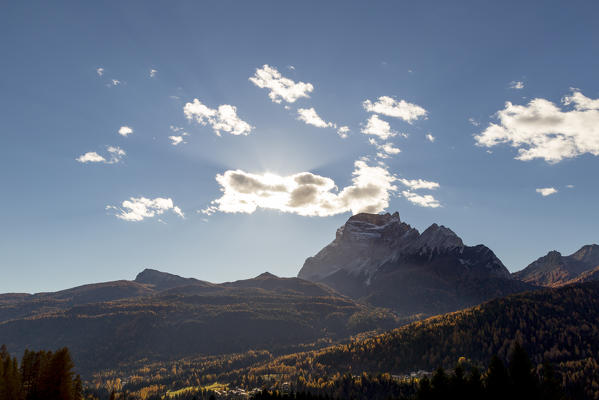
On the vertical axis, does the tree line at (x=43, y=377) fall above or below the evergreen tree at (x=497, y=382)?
above

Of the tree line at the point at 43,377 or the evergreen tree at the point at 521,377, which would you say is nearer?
the evergreen tree at the point at 521,377

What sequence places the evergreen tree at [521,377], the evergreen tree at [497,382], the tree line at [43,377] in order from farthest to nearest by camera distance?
the evergreen tree at [497,382] < the tree line at [43,377] < the evergreen tree at [521,377]

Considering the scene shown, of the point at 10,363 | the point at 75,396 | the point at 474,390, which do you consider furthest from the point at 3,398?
the point at 474,390

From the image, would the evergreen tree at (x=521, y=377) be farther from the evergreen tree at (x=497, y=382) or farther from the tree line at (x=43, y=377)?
the tree line at (x=43, y=377)

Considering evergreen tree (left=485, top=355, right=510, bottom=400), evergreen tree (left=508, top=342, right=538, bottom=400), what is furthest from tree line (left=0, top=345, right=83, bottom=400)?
evergreen tree (left=508, top=342, right=538, bottom=400)

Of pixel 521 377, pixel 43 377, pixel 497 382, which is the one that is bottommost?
pixel 497 382

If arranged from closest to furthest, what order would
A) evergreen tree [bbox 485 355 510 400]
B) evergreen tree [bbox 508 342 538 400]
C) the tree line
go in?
evergreen tree [bbox 508 342 538 400] < the tree line < evergreen tree [bbox 485 355 510 400]

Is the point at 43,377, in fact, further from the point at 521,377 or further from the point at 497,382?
the point at 521,377

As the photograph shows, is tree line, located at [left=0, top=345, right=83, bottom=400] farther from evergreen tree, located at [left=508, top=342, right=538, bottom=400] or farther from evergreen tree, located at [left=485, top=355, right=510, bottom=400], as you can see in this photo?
evergreen tree, located at [left=508, top=342, right=538, bottom=400]

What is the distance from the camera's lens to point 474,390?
405 ft

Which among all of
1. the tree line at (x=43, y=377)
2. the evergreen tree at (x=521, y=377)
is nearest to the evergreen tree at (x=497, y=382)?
the evergreen tree at (x=521, y=377)

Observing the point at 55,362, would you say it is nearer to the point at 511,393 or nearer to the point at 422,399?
the point at 422,399

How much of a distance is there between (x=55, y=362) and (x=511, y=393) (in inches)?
5648

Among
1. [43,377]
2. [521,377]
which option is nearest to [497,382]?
[521,377]
